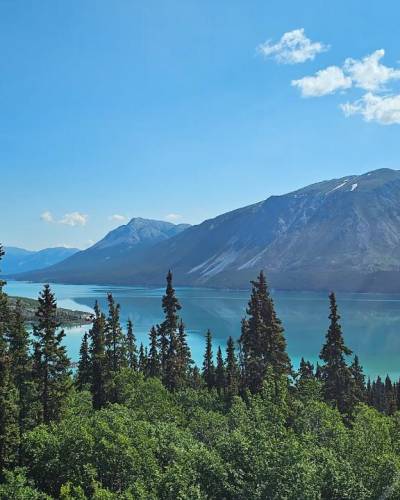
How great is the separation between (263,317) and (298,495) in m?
36.8

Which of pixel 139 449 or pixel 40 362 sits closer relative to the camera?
pixel 139 449

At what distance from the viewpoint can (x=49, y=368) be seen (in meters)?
41.9

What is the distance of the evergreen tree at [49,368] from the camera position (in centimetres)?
4078

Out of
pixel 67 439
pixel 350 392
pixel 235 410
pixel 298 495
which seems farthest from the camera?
pixel 350 392

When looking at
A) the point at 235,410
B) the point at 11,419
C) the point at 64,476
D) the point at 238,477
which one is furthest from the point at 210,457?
the point at 11,419

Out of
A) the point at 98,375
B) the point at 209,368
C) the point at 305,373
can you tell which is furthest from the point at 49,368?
the point at 209,368

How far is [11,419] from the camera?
34.9m

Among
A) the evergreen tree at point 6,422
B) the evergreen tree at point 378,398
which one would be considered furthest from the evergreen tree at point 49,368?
the evergreen tree at point 378,398

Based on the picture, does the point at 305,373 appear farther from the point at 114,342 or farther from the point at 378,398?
the point at 378,398

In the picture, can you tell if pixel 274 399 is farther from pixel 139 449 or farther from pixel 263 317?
pixel 263 317

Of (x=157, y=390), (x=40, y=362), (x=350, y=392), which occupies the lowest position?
(x=350, y=392)

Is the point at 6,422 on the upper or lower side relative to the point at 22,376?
lower

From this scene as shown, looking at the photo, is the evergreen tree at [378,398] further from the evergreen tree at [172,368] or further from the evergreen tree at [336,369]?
the evergreen tree at [172,368]

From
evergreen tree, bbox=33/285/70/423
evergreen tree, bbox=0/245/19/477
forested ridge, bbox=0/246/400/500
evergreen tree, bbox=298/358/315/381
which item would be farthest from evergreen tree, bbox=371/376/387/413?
evergreen tree, bbox=0/245/19/477
